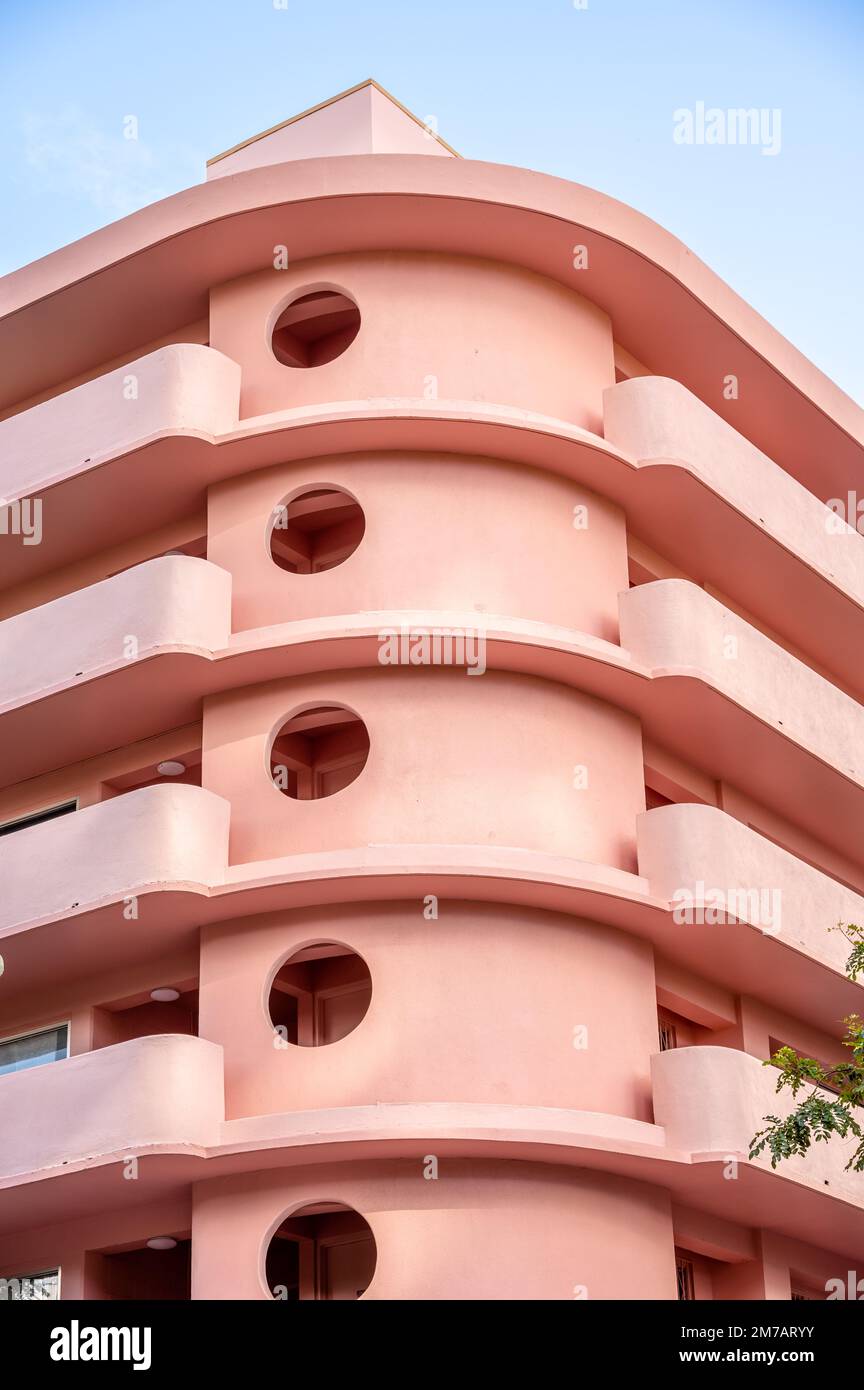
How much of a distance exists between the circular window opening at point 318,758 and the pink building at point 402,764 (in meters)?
0.07

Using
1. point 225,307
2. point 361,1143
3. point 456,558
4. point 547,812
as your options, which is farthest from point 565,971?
point 225,307

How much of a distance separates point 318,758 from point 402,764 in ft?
11.4

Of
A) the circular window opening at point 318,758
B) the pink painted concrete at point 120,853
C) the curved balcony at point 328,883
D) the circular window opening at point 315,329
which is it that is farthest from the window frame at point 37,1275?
the circular window opening at point 315,329

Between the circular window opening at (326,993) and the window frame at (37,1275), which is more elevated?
the circular window opening at (326,993)

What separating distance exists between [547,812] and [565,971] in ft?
6.07

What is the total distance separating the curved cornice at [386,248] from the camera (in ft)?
78.5

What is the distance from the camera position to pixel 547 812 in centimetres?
2217

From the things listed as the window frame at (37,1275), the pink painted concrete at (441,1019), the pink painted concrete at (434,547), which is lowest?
the window frame at (37,1275)

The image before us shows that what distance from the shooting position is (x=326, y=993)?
77.4 ft

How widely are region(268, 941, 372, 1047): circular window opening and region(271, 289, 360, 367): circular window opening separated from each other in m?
7.90

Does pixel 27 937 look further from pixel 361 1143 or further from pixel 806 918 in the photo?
pixel 806 918

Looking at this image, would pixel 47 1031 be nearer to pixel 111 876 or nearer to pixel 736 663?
pixel 111 876

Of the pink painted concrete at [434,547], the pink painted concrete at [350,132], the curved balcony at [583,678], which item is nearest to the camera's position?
the curved balcony at [583,678]

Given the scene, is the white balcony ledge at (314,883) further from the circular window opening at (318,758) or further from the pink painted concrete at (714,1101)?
the circular window opening at (318,758)
